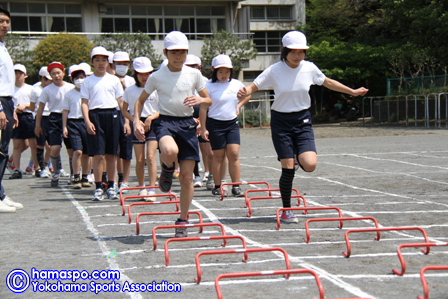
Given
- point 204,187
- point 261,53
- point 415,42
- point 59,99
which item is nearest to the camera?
point 204,187

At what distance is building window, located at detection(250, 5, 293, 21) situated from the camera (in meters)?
53.8

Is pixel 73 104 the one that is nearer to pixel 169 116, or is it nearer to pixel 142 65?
pixel 142 65

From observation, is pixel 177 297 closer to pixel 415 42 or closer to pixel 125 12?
pixel 415 42

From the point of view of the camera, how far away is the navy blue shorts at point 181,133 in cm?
812

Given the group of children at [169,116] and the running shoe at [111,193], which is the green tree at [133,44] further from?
the running shoe at [111,193]

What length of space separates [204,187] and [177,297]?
7859 millimetres

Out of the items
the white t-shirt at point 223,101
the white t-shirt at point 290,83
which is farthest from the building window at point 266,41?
the white t-shirt at point 290,83

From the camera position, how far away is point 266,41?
5397 centimetres

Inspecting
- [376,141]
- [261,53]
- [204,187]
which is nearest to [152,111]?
[204,187]

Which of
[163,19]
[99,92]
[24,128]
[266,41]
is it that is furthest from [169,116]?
[266,41]

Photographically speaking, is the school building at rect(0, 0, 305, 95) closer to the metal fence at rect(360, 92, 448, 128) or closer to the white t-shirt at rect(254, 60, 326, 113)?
the metal fence at rect(360, 92, 448, 128)

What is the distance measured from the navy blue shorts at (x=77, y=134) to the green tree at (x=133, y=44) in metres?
29.9

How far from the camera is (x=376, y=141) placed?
24.4 meters

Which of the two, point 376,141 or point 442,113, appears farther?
point 442,113
